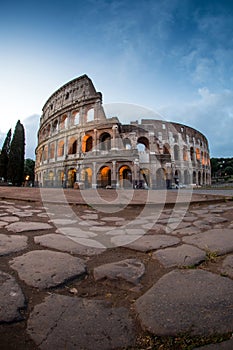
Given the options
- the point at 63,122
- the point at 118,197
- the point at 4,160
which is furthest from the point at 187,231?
the point at 4,160

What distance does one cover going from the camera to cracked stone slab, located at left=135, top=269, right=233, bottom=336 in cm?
73

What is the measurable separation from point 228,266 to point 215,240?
23.7 inches

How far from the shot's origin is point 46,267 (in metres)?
1.26

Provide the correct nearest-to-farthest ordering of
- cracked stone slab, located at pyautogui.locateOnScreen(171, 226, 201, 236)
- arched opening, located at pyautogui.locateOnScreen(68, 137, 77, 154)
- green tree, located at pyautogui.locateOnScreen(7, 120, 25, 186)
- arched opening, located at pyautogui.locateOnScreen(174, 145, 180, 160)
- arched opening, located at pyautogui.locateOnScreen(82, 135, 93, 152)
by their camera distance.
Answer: cracked stone slab, located at pyautogui.locateOnScreen(171, 226, 201, 236) < arched opening, located at pyautogui.locateOnScreen(82, 135, 93, 152) < arched opening, located at pyautogui.locateOnScreen(68, 137, 77, 154) < green tree, located at pyautogui.locateOnScreen(7, 120, 25, 186) < arched opening, located at pyautogui.locateOnScreen(174, 145, 180, 160)

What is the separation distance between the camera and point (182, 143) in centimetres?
2731

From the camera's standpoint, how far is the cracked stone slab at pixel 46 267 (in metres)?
1.10

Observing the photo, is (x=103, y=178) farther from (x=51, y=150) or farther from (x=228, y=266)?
(x=228, y=266)

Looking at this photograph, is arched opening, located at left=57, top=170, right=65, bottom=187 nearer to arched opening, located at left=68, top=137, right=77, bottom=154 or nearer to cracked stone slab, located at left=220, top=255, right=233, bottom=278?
arched opening, located at left=68, top=137, right=77, bottom=154

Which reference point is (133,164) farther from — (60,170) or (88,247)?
(88,247)

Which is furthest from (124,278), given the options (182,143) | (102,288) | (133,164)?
(182,143)

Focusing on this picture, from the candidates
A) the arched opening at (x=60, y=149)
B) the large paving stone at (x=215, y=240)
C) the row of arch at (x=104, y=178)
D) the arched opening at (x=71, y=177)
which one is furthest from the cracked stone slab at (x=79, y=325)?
the arched opening at (x=60, y=149)

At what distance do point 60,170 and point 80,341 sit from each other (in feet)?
74.0

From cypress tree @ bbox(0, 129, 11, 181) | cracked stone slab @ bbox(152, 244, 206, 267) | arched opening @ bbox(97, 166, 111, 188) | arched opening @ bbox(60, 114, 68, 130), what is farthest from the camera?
cypress tree @ bbox(0, 129, 11, 181)

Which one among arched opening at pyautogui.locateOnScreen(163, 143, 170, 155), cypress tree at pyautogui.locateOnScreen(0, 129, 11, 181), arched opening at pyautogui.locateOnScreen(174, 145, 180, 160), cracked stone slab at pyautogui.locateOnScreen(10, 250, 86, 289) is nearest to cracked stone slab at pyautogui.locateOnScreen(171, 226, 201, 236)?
cracked stone slab at pyautogui.locateOnScreen(10, 250, 86, 289)
